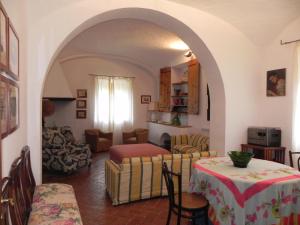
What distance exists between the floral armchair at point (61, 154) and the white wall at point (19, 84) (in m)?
1.89

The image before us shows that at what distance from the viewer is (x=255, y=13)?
10.9ft

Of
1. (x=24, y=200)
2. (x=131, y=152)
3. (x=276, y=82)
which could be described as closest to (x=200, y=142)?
(x=131, y=152)

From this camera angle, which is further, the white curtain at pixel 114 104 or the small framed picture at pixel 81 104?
the white curtain at pixel 114 104

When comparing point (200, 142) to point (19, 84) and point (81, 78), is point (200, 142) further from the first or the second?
point (81, 78)

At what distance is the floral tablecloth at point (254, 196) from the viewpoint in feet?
6.51

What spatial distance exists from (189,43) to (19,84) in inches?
101

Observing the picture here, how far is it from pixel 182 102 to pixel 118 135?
7.88 feet

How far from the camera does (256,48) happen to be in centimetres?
405

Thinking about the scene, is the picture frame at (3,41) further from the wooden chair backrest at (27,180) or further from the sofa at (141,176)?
the sofa at (141,176)

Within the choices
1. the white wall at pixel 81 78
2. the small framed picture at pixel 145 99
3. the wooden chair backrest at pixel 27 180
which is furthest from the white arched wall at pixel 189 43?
the small framed picture at pixel 145 99

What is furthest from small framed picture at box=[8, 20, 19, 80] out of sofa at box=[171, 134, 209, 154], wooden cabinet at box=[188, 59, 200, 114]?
wooden cabinet at box=[188, 59, 200, 114]

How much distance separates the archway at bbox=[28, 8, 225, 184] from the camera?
2.88 m

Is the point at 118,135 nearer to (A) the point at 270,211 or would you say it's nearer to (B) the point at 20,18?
(B) the point at 20,18

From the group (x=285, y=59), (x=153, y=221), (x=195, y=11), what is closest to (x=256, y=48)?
(x=285, y=59)
